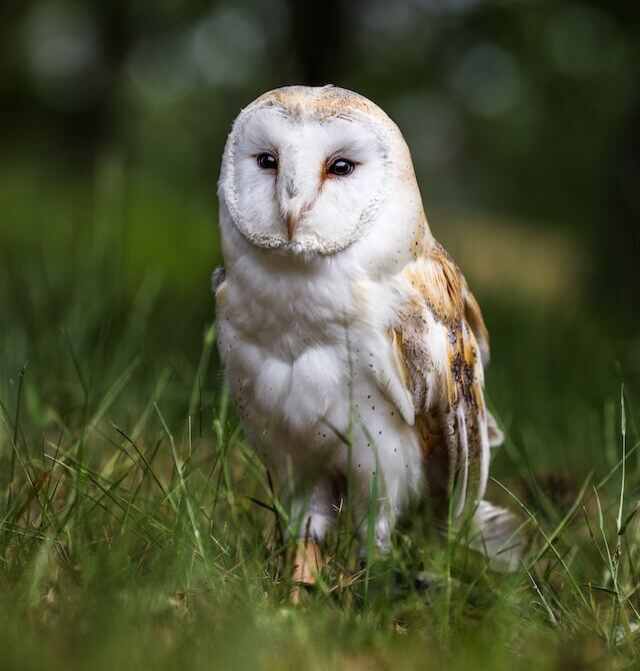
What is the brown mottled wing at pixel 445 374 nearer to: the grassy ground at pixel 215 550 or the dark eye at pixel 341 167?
the grassy ground at pixel 215 550

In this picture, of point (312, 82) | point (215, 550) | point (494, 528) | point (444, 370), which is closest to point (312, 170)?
point (444, 370)

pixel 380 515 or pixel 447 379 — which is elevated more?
pixel 447 379

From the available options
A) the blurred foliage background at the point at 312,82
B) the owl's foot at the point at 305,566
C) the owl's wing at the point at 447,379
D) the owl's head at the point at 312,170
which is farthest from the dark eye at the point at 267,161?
the owl's foot at the point at 305,566

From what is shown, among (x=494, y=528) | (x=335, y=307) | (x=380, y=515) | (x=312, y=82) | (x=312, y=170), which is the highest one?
(x=312, y=82)

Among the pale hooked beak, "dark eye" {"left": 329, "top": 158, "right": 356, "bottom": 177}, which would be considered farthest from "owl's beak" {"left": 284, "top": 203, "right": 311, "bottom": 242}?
"dark eye" {"left": 329, "top": 158, "right": 356, "bottom": 177}

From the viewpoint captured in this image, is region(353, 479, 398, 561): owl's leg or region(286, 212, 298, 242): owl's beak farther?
region(353, 479, 398, 561): owl's leg

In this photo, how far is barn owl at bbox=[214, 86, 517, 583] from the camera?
207 centimetres

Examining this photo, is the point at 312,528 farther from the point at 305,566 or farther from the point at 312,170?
the point at 312,170

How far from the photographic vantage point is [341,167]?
2105 mm

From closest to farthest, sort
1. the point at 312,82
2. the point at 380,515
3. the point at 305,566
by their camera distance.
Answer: the point at 305,566, the point at 380,515, the point at 312,82

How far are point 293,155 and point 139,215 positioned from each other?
5409 millimetres

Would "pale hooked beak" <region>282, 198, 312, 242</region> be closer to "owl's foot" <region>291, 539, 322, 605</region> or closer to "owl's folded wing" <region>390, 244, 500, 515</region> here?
"owl's folded wing" <region>390, 244, 500, 515</region>

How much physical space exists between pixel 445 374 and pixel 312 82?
9.17 ft

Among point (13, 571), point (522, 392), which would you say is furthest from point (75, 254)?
point (13, 571)
